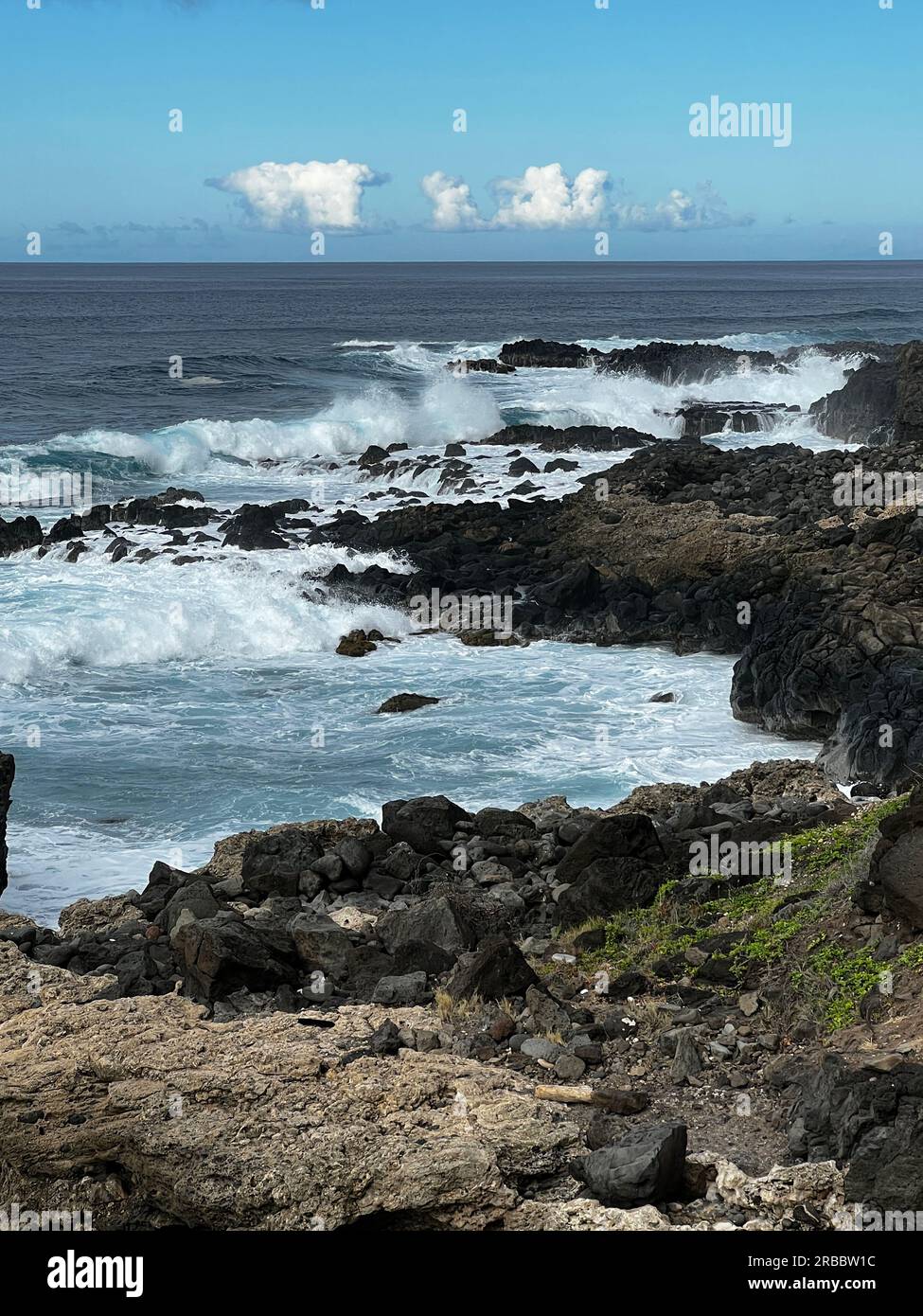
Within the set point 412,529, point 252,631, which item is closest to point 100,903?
point 252,631

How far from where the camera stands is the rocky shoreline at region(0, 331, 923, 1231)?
511cm

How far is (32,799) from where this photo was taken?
14070mm

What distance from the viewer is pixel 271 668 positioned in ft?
64.7

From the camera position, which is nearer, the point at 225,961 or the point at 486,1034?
the point at 486,1034

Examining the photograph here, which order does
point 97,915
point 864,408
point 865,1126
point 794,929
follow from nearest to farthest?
1. point 865,1126
2. point 794,929
3. point 97,915
4. point 864,408

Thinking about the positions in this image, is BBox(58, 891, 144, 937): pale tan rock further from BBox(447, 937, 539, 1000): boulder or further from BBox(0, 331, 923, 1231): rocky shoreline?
BBox(447, 937, 539, 1000): boulder

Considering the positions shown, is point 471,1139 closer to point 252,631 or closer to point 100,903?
point 100,903

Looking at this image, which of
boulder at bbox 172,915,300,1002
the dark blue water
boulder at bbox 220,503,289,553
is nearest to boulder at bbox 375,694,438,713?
boulder at bbox 172,915,300,1002

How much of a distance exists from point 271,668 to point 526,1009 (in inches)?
506

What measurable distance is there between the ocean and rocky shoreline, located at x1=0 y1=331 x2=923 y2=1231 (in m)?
1.76

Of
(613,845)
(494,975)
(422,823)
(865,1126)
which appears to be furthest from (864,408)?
(865,1126)

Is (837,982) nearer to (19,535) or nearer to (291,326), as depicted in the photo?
(19,535)
